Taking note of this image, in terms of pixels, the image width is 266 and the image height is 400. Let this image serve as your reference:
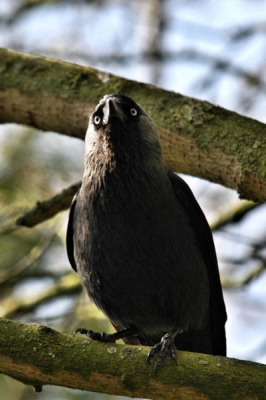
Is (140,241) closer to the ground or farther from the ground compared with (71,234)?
closer to the ground

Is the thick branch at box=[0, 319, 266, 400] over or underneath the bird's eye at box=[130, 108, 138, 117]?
underneath

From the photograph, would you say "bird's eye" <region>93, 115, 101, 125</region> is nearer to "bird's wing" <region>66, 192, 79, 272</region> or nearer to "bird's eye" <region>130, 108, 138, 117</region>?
"bird's eye" <region>130, 108, 138, 117</region>

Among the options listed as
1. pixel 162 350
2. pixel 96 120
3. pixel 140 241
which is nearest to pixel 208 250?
pixel 140 241

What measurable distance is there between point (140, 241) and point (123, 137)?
97 centimetres

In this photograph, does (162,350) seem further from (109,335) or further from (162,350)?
(109,335)

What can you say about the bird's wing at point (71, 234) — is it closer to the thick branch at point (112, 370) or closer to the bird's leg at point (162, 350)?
the bird's leg at point (162, 350)

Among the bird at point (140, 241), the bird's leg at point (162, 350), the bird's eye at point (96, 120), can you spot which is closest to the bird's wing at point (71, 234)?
the bird at point (140, 241)

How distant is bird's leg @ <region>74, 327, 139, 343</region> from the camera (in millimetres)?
4277

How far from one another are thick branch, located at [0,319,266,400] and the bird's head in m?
1.68

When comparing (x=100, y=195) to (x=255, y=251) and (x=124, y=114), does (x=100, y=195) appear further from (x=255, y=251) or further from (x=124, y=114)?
(x=255, y=251)

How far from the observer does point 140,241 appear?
4441mm

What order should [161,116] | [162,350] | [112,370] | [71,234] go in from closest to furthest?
1. [112,370]
2. [162,350]
3. [161,116]
4. [71,234]

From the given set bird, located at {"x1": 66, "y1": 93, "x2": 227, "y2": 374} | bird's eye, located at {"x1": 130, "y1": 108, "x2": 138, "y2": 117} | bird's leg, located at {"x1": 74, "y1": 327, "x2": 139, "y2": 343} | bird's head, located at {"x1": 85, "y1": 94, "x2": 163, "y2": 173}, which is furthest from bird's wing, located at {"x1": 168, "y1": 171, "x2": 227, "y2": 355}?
bird's leg, located at {"x1": 74, "y1": 327, "x2": 139, "y2": 343}

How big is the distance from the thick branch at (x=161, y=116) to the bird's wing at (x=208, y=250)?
0.17 metres
